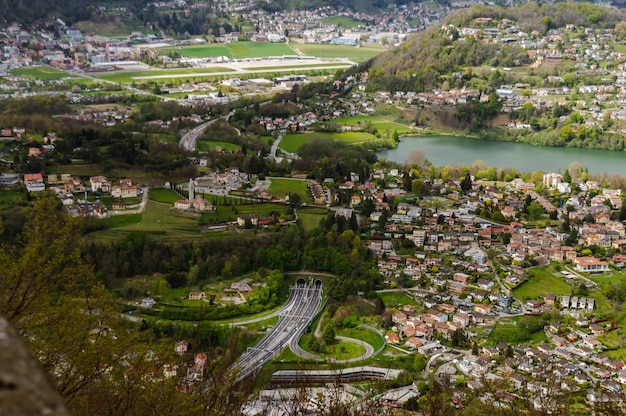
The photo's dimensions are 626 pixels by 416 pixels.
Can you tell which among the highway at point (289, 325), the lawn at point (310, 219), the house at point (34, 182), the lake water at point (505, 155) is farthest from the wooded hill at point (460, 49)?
the highway at point (289, 325)

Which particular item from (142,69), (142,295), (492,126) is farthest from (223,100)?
(142,295)

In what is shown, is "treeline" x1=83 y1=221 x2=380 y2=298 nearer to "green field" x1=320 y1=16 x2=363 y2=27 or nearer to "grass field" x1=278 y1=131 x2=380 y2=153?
"grass field" x1=278 y1=131 x2=380 y2=153

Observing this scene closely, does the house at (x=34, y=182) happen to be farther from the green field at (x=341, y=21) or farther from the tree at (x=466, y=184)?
the green field at (x=341, y=21)

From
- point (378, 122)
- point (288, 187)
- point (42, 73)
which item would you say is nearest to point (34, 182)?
point (288, 187)

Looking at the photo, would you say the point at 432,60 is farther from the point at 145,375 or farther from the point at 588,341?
the point at 145,375

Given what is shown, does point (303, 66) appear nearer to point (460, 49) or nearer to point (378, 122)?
point (460, 49)

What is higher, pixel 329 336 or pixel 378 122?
pixel 329 336

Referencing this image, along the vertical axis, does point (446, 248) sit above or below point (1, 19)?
below
